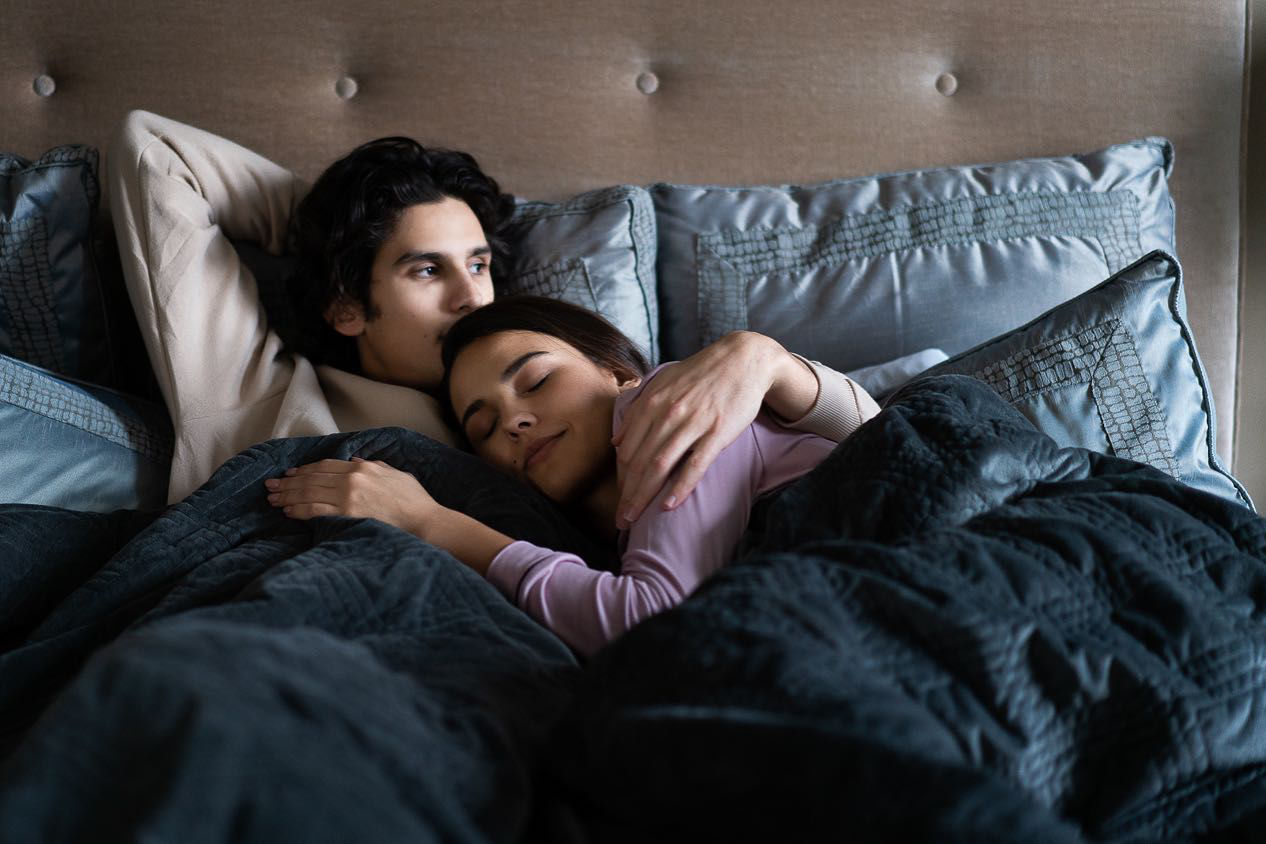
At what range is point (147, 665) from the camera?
65cm

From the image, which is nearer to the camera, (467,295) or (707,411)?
(707,411)

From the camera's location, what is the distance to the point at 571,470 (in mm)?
1297

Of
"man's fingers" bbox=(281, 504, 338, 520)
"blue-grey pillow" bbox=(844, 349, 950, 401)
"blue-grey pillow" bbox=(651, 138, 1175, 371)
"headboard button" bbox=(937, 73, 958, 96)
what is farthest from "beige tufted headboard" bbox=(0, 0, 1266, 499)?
"man's fingers" bbox=(281, 504, 338, 520)

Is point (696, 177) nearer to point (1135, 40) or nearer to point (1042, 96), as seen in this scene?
point (1042, 96)

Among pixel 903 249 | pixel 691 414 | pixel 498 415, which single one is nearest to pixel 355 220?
pixel 498 415

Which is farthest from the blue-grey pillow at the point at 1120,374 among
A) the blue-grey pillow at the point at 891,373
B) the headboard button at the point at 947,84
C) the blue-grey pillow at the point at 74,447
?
the blue-grey pillow at the point at 74,447

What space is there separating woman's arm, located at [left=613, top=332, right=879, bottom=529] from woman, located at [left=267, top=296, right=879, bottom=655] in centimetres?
1

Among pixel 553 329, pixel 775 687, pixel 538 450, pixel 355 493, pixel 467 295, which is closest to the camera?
pixel 775 687

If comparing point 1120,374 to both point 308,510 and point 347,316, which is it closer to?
point 308,510

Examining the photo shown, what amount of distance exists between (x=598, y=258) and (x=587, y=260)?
0.02 m

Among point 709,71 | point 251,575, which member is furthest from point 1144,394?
point 251,575

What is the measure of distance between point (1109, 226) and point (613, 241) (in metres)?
0.81

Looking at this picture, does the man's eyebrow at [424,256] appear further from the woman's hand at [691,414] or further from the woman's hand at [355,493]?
the woman's hand at [691,414]

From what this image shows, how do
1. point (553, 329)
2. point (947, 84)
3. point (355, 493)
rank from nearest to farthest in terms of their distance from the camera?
point (355, 493) < point (553, 329) < point (947, 84)
